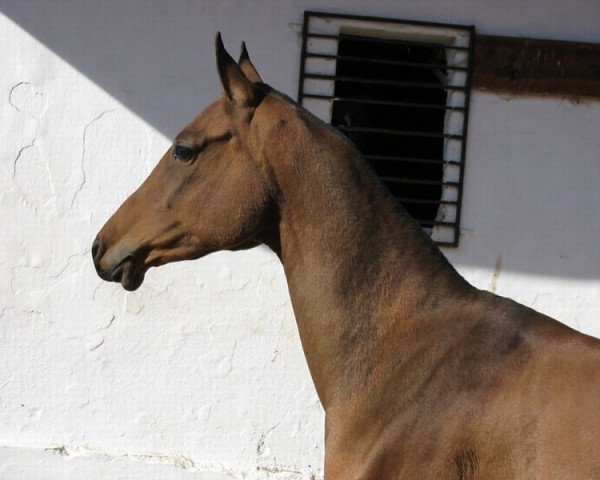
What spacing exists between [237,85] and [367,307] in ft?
2.78

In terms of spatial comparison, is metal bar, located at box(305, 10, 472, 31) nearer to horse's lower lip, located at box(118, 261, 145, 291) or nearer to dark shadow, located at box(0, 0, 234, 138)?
dark shadow, located at box(0, 0, 234, 138)

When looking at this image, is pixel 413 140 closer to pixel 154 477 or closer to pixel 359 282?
pixel 154 477

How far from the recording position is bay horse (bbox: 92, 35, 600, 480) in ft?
8.66

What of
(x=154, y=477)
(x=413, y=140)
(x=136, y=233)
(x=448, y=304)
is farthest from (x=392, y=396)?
(x=413, y=140)

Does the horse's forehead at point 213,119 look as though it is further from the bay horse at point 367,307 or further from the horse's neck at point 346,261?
the horse's neck at point 346,261

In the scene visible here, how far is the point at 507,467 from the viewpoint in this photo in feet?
8.50

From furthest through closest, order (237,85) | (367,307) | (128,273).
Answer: (128,273)
(237,85)
(367,307)

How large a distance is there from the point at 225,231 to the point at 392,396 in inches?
31.9

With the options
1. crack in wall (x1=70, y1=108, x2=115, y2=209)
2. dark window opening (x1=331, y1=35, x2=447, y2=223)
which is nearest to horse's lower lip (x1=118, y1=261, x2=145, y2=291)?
crack in wall (x1=70, y1=108, x2=115, y2=209)

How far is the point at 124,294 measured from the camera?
16.7 ft

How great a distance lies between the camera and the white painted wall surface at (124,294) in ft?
16.6

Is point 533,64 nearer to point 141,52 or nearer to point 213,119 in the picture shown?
point 141,52

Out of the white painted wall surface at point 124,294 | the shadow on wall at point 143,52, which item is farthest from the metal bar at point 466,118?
the shadow on wall at point 143,52

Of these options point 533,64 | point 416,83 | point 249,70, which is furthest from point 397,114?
point 249,70
